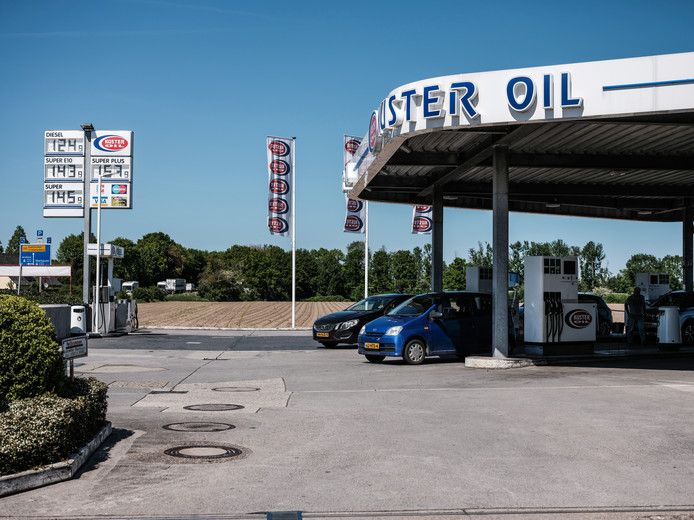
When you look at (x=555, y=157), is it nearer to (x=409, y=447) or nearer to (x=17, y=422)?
(x=409, y=447)

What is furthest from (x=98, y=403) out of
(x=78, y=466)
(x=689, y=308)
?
(x=689, y=308)

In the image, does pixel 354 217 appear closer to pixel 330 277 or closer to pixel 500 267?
pixel 500 267

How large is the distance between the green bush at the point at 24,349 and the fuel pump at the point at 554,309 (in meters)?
13.3

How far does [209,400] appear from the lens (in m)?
13.1

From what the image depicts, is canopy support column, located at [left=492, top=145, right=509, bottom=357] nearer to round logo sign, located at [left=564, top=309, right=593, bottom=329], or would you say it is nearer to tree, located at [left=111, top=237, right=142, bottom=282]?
round logo sign, located at [left=564, top=309, right=593, bottom=329]

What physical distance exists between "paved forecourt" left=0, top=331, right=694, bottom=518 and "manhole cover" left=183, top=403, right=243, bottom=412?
0.06 m

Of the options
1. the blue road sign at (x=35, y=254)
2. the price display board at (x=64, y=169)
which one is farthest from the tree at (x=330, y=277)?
the price display board at (x=64, y=169)

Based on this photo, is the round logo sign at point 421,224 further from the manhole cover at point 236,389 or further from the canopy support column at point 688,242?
the manhole cover at point 236,389

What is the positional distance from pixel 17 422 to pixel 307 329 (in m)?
28.8

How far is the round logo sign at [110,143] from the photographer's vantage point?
33594 millimetres

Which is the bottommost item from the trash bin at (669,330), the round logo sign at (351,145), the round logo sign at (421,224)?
the trash bin at (669,330)

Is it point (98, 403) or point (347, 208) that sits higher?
point (347, 208)

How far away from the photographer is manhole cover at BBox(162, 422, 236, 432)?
33.5 feet

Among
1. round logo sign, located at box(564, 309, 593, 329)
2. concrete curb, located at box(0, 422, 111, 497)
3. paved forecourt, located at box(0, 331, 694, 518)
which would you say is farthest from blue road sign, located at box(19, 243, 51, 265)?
concrete curb, located at box(0, 422, 111, 497)
